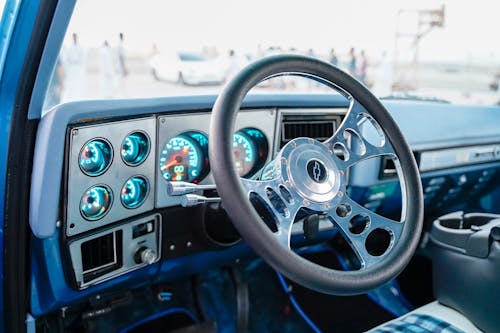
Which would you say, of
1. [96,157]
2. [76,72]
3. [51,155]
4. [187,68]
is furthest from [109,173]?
[76,72]

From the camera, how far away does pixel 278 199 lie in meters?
1.17

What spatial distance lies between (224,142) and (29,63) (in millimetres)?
568

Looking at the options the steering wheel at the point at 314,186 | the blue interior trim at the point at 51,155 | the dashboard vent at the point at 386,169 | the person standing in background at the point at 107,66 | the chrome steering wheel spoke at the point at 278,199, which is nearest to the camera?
the steering wheel at the point at 314,186

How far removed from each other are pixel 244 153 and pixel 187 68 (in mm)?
1599

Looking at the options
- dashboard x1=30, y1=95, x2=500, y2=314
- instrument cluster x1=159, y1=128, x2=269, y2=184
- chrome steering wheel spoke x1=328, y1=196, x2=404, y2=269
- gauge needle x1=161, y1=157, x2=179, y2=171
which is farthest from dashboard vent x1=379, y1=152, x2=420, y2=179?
gauge needle x1=161, y1=157, x2=179, y2=171

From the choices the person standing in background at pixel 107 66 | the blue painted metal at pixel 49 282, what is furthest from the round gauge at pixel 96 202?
the person standing in background at pixel 107 66

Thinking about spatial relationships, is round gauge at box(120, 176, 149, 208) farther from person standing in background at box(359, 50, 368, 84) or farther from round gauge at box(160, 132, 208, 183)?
person standing in background at box(359, 50, 368, 84)

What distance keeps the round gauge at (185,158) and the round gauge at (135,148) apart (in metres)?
0.07

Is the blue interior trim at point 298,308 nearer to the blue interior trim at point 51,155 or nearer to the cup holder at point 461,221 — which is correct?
the cup holder at point 461,221

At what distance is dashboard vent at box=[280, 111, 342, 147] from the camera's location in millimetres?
1794

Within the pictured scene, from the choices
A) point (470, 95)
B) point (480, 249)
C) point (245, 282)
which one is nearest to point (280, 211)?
point (480, 249)

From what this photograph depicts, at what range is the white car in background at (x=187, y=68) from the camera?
265 centimetres

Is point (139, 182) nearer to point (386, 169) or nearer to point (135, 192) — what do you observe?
point (135, 192)

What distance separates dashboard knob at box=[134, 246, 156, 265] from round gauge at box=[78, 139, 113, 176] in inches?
13.1
